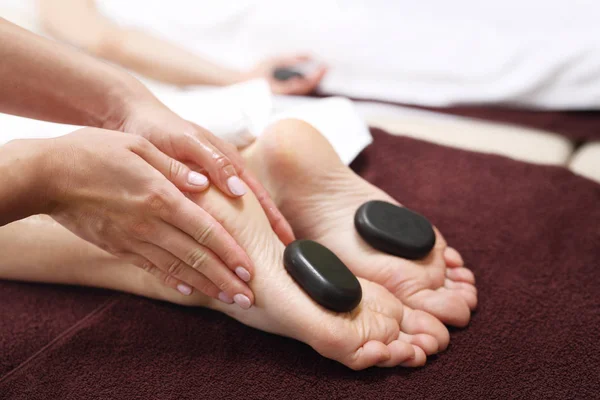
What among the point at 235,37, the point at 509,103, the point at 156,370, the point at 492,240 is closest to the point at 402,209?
the point at 492,240

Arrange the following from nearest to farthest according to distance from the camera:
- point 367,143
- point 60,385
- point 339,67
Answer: point 60,385, point 367,143, point 339,67

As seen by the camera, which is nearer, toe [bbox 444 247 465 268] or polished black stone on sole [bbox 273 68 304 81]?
toe [bbox 444 247 465 268]

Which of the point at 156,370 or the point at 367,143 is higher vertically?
the point at 367,143

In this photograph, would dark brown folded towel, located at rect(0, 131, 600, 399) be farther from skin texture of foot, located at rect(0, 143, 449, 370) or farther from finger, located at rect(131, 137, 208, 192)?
finger, located at rect(131, 137, 208, 192)

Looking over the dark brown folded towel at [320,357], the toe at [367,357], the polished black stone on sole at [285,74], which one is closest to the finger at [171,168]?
the dark brown folded towel at [320,357]

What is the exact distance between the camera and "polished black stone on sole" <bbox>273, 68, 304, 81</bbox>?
1.35m

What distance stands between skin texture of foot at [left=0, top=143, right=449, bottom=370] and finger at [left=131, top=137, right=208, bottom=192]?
0.09ft

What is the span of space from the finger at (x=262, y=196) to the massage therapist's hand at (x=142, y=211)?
3.6 inches

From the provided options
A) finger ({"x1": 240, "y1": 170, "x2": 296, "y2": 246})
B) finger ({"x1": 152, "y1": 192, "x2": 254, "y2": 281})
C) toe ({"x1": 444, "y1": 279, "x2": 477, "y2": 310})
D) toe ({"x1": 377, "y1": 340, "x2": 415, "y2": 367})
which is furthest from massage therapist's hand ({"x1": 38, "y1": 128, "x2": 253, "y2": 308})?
toe ({"x1": 444, "y1": 279, "x2": 477, "y2": 310})

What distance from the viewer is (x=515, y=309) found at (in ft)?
2.56

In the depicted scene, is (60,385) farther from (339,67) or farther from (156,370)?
(339,67)

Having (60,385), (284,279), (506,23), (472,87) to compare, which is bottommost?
(60,385)

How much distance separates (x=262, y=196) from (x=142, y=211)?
0.22m

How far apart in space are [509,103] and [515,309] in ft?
2.11
